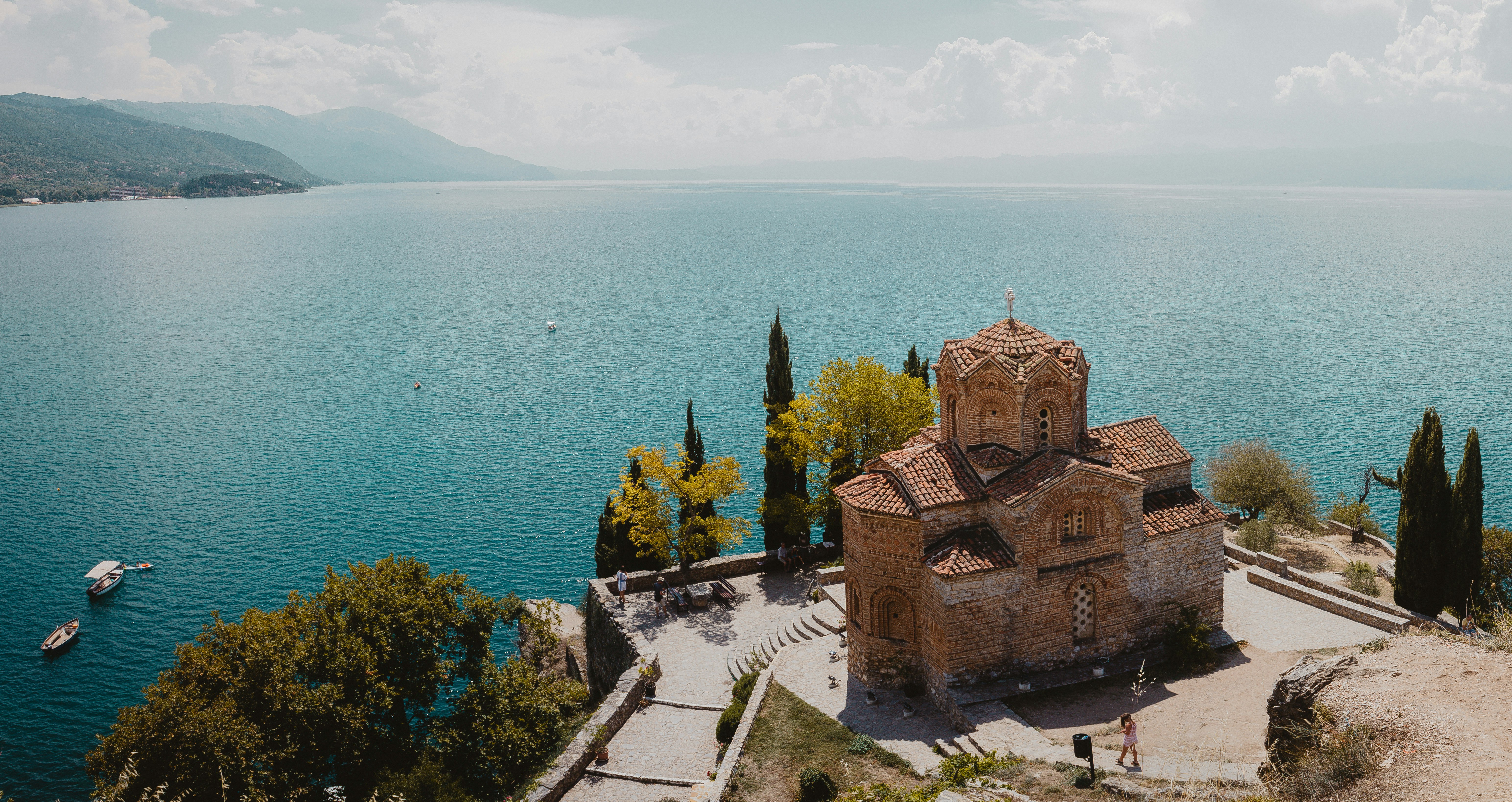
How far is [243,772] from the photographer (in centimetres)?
2245

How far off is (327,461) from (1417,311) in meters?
110

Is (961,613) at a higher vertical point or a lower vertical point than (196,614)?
higher

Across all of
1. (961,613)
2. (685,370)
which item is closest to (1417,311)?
(685,370)

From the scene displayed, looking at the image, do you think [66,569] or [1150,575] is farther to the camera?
[66,569]

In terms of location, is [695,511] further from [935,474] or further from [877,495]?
[935,474]

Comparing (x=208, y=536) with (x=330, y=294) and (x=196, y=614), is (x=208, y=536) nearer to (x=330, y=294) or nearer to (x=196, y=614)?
(x=196, y=614)

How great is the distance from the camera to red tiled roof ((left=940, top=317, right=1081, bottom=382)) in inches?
1024

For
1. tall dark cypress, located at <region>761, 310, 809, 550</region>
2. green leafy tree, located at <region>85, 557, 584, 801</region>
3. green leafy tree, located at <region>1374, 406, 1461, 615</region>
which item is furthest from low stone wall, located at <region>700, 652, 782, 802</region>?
green leafy tree, located at <region>1374, 406, 1461, 615</region>

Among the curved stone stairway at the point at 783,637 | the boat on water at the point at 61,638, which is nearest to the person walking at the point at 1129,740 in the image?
the curved stone stairway at the point at 783,637

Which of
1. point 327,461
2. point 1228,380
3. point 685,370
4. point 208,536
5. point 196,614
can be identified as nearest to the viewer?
point 196,614

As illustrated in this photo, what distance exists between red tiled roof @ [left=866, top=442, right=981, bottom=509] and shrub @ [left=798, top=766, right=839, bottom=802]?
7.61 m

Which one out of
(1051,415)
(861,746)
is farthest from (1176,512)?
(861,746)

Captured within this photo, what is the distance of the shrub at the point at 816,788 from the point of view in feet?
72.2

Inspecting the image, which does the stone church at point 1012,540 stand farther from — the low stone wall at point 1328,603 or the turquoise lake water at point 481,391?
the turquoise lake water at point 481,391
